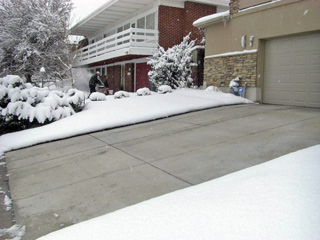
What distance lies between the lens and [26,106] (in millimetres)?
8344

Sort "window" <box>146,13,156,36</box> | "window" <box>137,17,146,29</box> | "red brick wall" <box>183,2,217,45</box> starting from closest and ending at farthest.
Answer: "red brick wall" <box>183,2,217,45</box>
"window" <box>146,13,156,36</box>
"window" <box>137,17,146,29</box>

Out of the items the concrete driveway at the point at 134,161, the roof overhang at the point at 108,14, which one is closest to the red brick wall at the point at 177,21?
the roof overhang at the point at 108,14

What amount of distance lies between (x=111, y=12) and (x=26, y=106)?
1453 cm

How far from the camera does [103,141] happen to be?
6.43 meters

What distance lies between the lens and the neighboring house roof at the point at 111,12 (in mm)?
18016

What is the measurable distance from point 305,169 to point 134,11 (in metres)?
19.2

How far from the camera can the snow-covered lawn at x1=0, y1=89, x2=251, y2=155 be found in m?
7.37

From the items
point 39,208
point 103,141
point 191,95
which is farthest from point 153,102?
point 39,208

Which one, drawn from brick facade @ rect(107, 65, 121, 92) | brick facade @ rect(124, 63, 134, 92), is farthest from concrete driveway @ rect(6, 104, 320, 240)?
brick facade @ rect(107, 65, 121, 92)

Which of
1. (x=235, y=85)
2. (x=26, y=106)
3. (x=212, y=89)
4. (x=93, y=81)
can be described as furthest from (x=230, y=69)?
(x=26, y=106)

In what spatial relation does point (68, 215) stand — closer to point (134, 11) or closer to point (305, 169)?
point (305, 169)

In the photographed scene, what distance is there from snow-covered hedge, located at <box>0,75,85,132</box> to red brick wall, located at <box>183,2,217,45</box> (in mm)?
10779

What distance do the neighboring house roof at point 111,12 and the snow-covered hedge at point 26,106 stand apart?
418 inches

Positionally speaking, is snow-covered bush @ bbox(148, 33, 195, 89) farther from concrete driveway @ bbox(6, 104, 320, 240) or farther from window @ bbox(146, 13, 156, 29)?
concrete driveway @ bbox(6, 104, 320, 240)
